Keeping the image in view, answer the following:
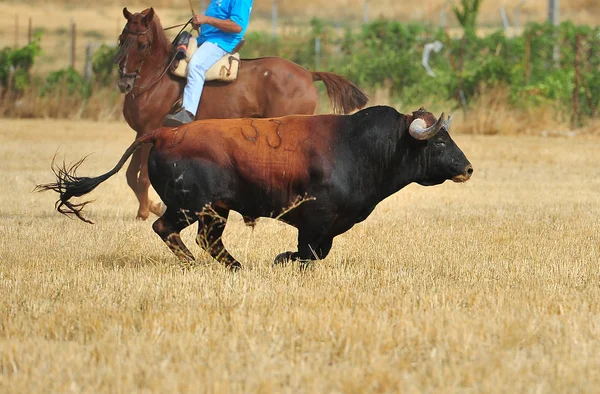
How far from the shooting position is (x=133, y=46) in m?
12.1

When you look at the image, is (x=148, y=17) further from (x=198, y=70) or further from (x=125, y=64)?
(x=198, y=70)

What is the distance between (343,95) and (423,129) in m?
3.98

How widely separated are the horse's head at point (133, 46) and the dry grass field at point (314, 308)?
153 centimetres

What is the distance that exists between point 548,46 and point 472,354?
783 inches

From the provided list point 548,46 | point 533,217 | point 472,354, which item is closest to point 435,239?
point 533,217

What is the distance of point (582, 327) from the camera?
6781mm

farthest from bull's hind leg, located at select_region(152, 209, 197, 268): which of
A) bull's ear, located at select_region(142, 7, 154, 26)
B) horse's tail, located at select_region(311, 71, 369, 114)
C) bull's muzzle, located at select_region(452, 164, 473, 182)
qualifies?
horse's tail, located at select_region(311, 71, 369, 114)

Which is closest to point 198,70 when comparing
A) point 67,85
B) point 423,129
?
point 423,129

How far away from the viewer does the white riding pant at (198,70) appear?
1195cm

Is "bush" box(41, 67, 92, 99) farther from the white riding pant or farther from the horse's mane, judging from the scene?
the white riding pant

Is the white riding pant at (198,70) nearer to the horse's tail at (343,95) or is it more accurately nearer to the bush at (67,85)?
the horse's tail at (343,95)

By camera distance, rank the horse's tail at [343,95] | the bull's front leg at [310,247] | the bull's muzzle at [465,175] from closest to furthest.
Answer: the bull's front leg at [310,247], the bull's muzzle at [465,175], the horse's tail at [343,95]

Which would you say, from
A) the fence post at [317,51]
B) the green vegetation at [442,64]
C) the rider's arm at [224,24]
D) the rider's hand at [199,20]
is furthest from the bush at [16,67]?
the rider's hand at [199,20]

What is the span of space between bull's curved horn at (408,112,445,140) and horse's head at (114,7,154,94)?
4.32 meters
